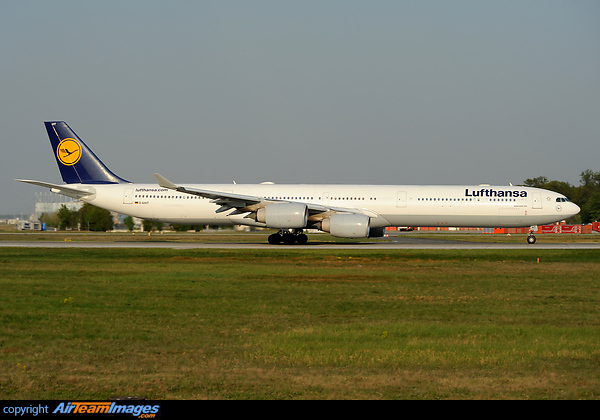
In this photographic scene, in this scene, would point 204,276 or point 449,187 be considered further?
point 449,187

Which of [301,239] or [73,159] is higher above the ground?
[73,159]

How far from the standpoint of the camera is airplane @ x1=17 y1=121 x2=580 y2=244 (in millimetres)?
32656

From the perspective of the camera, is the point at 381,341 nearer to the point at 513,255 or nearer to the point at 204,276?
the point at 204,276

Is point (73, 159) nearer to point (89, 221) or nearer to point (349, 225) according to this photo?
point (349, 225)

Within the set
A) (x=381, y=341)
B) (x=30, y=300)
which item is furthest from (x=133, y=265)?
(x=381, y=341)

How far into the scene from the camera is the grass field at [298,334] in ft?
21.6

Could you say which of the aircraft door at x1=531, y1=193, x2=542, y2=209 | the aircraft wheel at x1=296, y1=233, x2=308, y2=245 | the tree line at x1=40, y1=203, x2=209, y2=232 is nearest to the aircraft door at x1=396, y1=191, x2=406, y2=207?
the aircraft wheel at x1=296, y1=233, x2=308, y2=245

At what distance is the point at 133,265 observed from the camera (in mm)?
20594

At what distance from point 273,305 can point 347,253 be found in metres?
14.1
